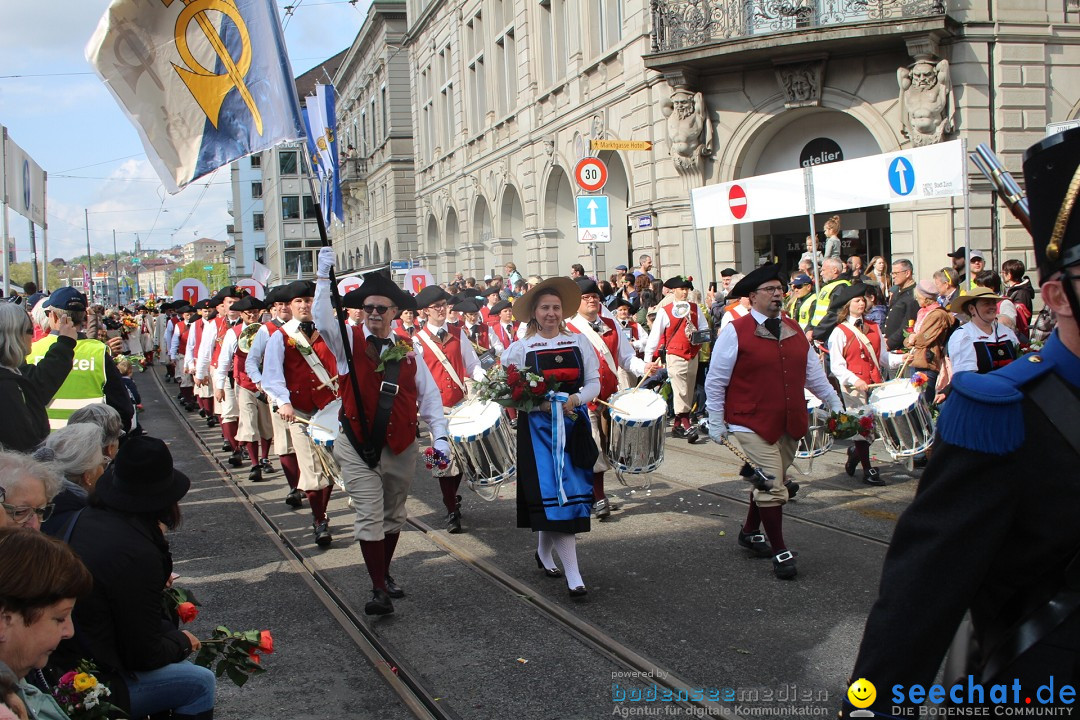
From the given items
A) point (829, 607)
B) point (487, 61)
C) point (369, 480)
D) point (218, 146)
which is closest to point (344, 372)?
point (369, 480)

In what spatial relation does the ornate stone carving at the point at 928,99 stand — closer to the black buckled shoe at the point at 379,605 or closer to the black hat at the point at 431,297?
the black hat at the point at 431,297

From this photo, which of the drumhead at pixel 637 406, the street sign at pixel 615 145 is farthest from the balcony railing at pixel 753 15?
the drumhead at pixel 637 406

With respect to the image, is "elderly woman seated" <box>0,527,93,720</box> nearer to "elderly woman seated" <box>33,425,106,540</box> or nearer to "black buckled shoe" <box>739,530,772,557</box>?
"elderly woman seated" <box>33,425,106,540</box>

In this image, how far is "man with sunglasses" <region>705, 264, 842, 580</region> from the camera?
6906 mm

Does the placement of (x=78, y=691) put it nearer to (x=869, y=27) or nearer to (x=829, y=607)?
Result: (x=829, y=607)

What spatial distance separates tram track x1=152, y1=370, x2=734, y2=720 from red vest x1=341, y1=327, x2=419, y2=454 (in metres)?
1.16

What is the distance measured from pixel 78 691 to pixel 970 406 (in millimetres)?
2738

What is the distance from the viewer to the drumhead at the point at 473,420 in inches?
306

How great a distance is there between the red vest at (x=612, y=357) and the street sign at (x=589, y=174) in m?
7.06

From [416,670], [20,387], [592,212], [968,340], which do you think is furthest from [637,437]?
[592,212]

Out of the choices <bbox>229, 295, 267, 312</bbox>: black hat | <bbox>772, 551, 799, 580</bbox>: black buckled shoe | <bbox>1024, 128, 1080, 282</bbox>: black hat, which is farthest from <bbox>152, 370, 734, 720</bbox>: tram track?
<bbox>229, 295, 267, 312</bbox>: black hat

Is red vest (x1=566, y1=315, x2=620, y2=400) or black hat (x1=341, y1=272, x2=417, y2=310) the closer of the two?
black hat (x1=341, y1=272, x2=417, y2=310)

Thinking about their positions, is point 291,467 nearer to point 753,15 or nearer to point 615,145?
point 615,145

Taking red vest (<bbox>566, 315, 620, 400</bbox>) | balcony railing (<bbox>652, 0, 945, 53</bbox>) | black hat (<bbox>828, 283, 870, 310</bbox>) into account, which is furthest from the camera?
balcony railing (<bbox>652, 0, 945, 53</bbox>)
